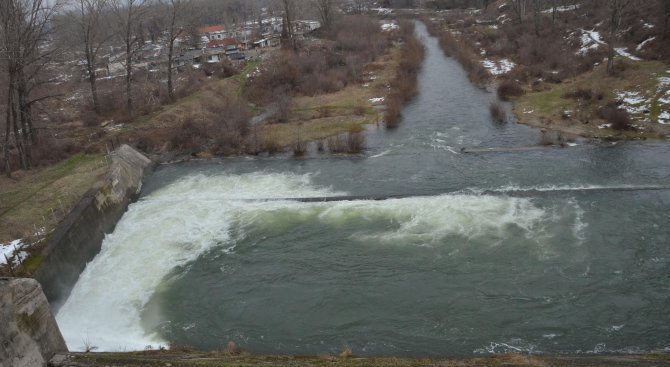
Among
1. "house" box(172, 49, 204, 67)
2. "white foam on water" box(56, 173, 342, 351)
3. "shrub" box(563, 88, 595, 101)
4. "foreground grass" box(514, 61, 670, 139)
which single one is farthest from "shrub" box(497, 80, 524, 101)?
"house" box(172, 49, 204, 67)

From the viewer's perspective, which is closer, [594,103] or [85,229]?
[85,229]

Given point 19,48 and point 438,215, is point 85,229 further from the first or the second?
point 438,215

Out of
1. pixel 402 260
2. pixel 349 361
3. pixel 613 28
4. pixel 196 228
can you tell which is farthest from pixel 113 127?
pixel 613 28

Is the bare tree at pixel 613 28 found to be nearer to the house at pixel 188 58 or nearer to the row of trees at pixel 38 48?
the row of trees at pixel 38 48

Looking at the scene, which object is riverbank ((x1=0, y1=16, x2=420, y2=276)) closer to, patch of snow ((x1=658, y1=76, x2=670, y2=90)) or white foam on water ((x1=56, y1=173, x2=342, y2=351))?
white foam on water ((x1=56, y1=173, x2=342, y2=351))

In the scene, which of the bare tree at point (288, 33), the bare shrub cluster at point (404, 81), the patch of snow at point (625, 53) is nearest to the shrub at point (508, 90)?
the bare shrub cluster at point (404, 81)
